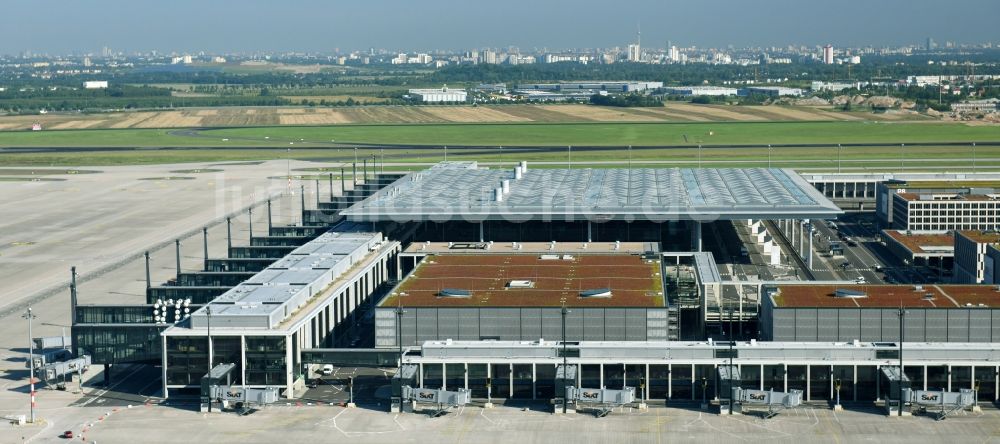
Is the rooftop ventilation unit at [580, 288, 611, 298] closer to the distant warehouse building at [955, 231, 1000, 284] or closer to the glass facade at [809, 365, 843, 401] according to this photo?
the glass facade at [809, 365, 843, 401]

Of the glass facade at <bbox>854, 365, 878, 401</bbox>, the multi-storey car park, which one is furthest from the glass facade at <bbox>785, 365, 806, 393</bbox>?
the glass facade at <bbox>854, 365, 878, 401</bbox>

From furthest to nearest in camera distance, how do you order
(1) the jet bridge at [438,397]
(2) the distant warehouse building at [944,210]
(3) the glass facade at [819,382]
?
(2) the distant warehouse building at [944,210], (3) the glass facade at [819,382], (1) the jet bridge at [438,397]

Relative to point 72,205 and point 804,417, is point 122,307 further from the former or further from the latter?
point 72,205

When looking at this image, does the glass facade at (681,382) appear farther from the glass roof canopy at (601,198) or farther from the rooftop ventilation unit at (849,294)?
the glass roof canopy at (601,198)

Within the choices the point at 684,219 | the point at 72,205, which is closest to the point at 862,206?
the point at 684,219

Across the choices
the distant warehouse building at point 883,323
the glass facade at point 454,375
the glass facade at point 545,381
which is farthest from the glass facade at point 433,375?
the distant warehouse building at point 883,323
